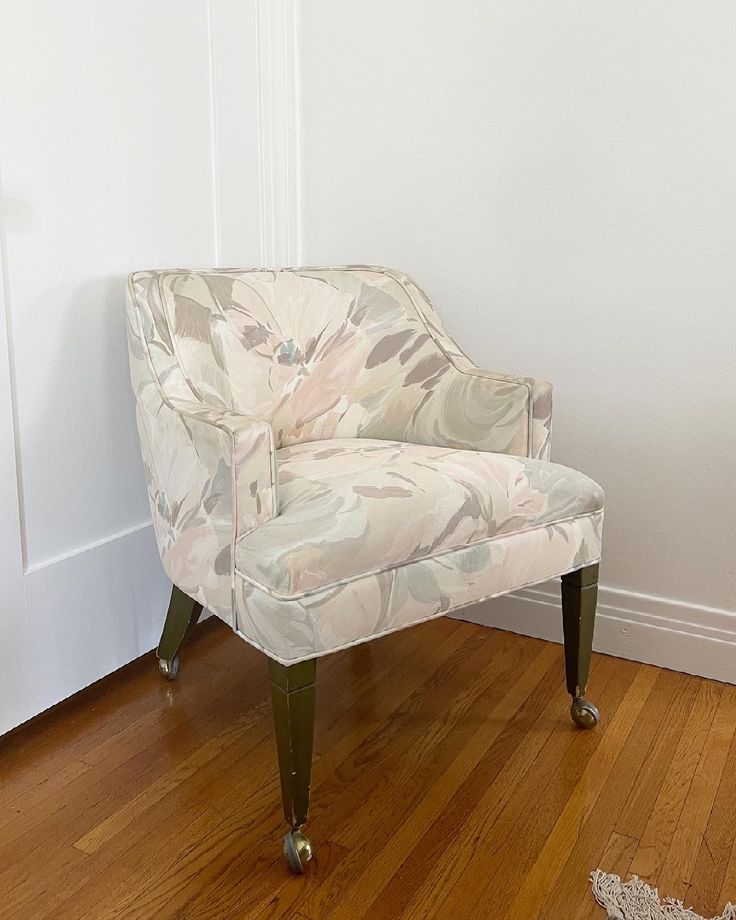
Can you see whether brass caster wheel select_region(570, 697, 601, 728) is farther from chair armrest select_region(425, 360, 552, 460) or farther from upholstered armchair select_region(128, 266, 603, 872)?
chair armrest select_region(425, 360, 552, 460)

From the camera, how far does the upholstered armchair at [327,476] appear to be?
46.2 inches

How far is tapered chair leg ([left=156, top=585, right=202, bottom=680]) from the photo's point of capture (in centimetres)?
167

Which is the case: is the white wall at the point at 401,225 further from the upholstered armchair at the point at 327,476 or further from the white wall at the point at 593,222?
the upholstered armchair at the point at 327,476

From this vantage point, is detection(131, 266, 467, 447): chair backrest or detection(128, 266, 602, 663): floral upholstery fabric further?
detection(131, 266, 467, 447): chair backrest

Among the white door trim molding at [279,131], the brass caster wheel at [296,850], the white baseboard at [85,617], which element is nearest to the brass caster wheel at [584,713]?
the brass caster wheel at [296,850]

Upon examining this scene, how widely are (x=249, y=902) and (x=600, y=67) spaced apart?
1.66 m

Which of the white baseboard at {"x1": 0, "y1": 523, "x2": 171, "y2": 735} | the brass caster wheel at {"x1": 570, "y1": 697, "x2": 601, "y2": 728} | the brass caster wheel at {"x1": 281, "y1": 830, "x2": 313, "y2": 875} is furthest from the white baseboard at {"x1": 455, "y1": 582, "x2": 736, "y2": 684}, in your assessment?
the brass caster wheel at {"x1": 281, "y1": 830, "x2": 313, "y2": 875}

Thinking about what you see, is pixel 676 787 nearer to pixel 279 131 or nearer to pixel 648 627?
pixel 648 627

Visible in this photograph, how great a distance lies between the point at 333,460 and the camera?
1.48 metres

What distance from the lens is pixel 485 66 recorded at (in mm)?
1853

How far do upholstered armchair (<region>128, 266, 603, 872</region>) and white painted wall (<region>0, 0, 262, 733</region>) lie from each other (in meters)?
0.14

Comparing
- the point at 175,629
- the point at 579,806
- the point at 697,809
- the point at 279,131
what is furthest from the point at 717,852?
the point at 279,131

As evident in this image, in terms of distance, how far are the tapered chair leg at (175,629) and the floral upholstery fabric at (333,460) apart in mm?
210

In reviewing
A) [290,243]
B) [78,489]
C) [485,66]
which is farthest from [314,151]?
[78,489]
